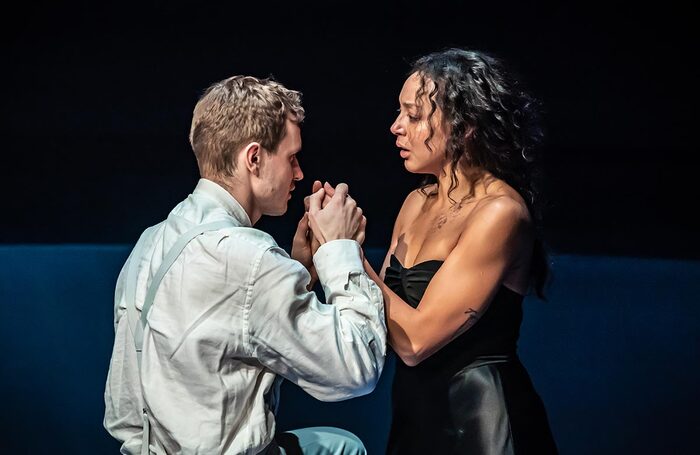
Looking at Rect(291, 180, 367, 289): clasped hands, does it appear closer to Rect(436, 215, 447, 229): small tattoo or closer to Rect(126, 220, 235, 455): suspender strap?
Rect(126, 220, 235, 455): suspender strap

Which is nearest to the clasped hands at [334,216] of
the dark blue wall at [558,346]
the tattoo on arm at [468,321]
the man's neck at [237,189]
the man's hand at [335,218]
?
the man's hand at [335,218]

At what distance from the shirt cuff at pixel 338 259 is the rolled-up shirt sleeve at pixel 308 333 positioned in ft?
0.10

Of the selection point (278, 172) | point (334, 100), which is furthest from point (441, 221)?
point (334, 100)

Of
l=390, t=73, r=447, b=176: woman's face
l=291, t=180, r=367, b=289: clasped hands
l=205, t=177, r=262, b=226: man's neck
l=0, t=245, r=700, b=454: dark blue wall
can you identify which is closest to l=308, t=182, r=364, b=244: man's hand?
l=291, t=180, r=367, b=289: clasped hands

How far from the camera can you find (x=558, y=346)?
280cm

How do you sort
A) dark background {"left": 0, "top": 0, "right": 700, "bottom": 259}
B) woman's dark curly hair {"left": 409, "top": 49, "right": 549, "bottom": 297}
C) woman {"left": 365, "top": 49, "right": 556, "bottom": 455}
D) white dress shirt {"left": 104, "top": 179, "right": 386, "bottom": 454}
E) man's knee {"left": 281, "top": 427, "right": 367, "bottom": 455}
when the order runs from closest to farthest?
white dress shirt {"left": 104, "top": 179, "right": 386, "bottom": 454} < man's knee {"left": 281, "top": 427, "right": 367, "bottom": 455} < woman {"left": 365, "top": 49, "right": 556, "bottom": 455} < woman's dark curly hair {"left": 409, "top": 49, "right": 549, "bottom": 297} < dark background {"left": 0, "top": 0, "right": 700, "bottom": 259}

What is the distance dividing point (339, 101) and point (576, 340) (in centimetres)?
99

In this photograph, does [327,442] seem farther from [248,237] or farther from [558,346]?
[558,346]

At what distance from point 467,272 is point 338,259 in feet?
1.03

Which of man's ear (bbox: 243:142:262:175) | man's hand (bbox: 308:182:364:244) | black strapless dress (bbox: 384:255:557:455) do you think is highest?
man's ear (bbox: 243:142:262:175)

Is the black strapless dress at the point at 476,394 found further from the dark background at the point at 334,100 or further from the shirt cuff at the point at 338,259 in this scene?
the dark background at the point at 334,100

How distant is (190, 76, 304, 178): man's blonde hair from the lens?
156 centimetres

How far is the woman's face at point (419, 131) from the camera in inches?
74.2

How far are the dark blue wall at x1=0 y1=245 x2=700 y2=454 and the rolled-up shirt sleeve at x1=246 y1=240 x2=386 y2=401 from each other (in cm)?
126
